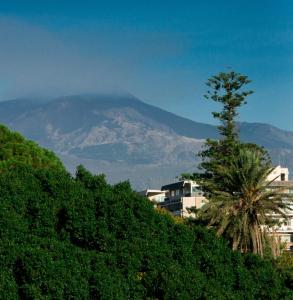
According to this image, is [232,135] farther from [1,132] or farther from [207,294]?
[207,294]

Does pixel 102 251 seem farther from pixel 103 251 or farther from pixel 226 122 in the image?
pixel 226 122

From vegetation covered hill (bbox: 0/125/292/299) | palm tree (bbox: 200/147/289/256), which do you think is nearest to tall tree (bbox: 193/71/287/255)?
palm tree (bbox: 200/147/289/256)

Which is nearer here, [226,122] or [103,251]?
[103,251]

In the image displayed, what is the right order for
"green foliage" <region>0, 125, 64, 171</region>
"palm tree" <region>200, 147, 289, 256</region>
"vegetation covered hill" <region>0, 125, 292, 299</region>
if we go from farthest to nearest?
"green foliage" <region>0, 125, 64, 171</region> → "palm tree" <region>200, 147, 289, 256</region> → "vegetation covered hill" <region>0, 125, 292, 299</region>

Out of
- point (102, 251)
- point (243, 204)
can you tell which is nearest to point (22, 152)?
point (243, 204)

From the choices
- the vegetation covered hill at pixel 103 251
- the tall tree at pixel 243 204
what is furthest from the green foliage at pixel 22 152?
the vegetation covered hill at pixel 103 251

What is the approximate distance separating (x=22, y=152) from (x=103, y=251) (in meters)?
36.0

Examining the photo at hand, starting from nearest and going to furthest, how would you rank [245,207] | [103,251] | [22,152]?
[103,251]
[245,207]
[22,152]

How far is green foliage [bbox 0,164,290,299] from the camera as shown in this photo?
106 ft

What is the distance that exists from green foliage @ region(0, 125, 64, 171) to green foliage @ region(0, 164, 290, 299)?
28.3 m

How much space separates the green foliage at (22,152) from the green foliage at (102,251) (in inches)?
1114

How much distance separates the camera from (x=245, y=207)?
66312mm

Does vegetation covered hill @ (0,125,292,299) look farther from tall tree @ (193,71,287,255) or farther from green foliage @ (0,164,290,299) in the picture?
tall tree @ (193,71,287,255)

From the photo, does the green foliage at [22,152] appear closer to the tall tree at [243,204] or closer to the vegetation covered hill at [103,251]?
the tall tree at [243,204]
